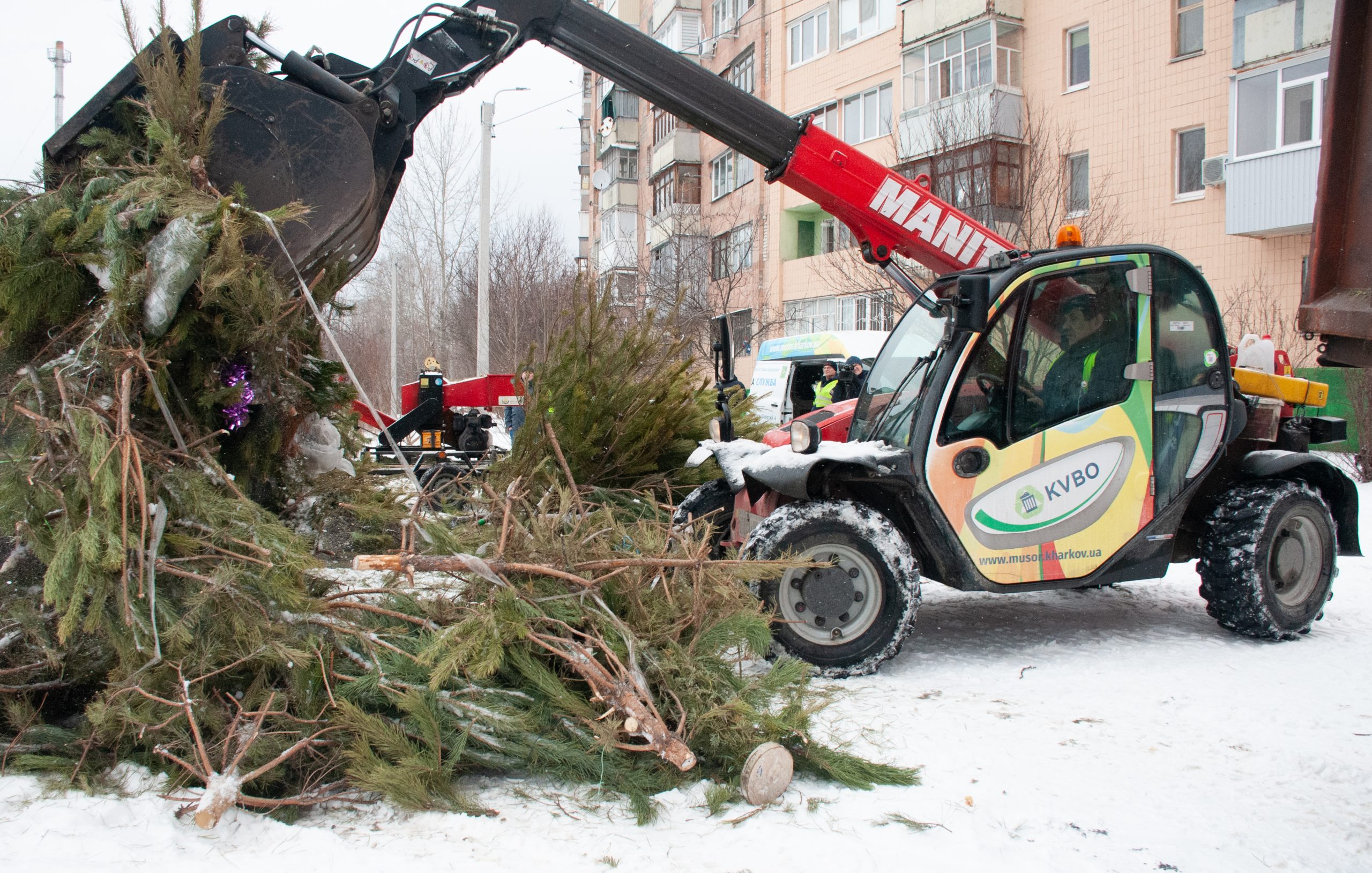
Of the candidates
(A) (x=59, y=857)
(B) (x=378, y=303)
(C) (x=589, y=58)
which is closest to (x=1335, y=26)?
(C) (x=589, y=58)

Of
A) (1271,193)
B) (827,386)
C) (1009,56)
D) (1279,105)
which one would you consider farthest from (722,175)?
(827,386)

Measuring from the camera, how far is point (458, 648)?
11.3 ft

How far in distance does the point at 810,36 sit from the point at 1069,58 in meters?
9.61

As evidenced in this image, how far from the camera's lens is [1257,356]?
7477 millimetres

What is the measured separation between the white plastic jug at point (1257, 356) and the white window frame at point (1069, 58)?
15836 mm

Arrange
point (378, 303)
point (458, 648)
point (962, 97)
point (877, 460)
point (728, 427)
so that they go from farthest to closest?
1. point (378, 303)
2. point (962, 97)
3. point (728, 427)
4. point (877, 460)
5. point (458, 648)

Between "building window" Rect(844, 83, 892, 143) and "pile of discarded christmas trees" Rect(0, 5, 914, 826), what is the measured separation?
24.3 metres

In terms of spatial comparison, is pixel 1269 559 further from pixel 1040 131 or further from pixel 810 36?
pixel 810 36

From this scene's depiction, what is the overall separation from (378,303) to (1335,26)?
53872 mm

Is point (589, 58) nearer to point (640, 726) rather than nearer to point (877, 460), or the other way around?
point (877, 460)

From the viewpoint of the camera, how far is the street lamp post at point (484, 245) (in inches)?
866

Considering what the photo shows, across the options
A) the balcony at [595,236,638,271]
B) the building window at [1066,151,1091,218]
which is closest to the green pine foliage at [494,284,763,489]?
the building window at [1066,151,1091,218]

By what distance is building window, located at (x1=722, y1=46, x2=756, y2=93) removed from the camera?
31.8 metres

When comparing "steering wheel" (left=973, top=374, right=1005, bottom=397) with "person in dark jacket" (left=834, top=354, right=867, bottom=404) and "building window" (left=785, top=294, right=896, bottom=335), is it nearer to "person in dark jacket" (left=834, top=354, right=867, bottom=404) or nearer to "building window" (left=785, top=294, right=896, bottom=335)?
"person in dark jacket" (left=834, top=354, right=867, bottom=404)
